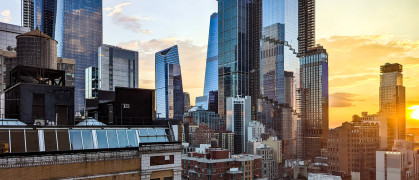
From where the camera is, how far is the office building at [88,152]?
23812mm

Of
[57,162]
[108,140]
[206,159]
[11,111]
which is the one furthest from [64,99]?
[206,159]

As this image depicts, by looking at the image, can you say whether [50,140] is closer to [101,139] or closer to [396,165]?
[101,139]

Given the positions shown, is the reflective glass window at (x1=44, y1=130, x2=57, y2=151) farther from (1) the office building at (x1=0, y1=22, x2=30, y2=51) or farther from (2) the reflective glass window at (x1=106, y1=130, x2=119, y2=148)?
(1) the office building at (x1=0, y1=22, x2=30, y2=51)

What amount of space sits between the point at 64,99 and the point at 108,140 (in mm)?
7460

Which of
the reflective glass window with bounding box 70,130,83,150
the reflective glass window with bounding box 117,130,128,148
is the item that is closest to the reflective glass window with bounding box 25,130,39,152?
the reflective glass window with bounding box 70,130,83,150

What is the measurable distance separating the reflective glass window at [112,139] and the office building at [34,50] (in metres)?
69.2

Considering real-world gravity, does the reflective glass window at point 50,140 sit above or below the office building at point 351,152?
above

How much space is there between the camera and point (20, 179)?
23.0 m

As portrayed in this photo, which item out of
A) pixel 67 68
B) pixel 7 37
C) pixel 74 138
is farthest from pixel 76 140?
pixel 67 68

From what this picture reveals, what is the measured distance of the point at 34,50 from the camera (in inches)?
3563

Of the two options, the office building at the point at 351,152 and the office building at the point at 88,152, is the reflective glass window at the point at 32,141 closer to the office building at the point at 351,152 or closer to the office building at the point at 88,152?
the office building at the point at 88,152

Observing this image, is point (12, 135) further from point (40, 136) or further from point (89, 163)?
point (89, 163)

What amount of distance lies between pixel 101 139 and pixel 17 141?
651 cm

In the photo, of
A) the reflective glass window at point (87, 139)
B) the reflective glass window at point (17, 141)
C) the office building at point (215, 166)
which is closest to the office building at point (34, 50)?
the office building at point (215, 166)
